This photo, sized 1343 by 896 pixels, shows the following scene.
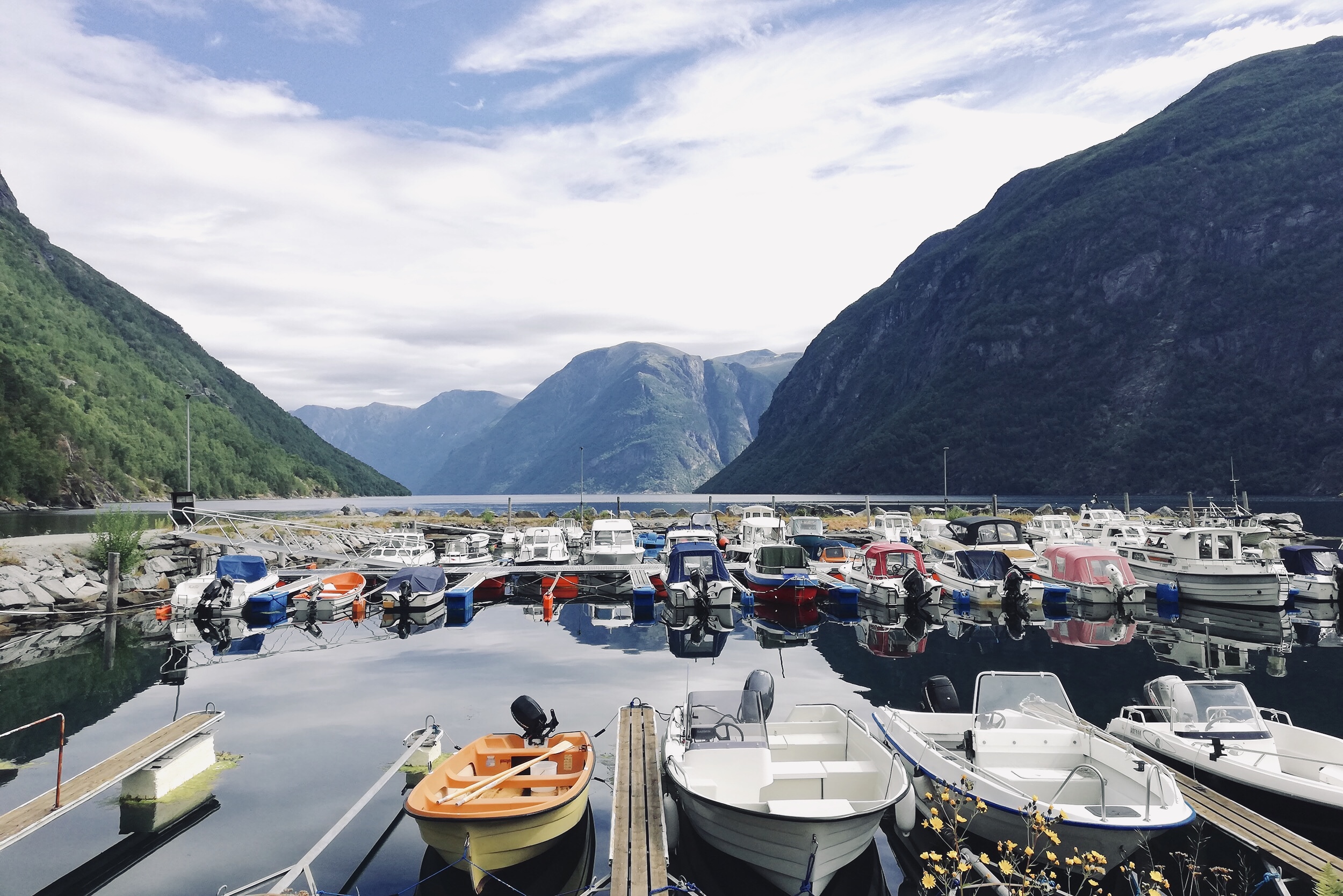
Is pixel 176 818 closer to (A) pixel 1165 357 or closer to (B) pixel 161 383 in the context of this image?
(B) pixel 161 383

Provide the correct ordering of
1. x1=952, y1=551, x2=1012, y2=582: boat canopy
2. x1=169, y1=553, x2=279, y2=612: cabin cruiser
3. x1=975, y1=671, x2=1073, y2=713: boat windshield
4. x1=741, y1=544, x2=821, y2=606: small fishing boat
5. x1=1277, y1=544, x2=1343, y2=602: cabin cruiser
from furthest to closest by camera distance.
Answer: x1=952, y1=551, x2=1012, y2=582: boat canopy, x1=741, y1=544, x2=821, y2=606: small fishing boat, x1=1277, y1=544, x2=1343, y2=602: cabin cruiser, x1=169, y1=553, x2=279, y2=612: cabin cruiser, x1=975, y1=671, x2=1073, y2=713: boat windshield

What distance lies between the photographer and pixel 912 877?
38.5 feet

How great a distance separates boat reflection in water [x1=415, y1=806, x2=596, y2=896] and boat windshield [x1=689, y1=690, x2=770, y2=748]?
2.40 metres

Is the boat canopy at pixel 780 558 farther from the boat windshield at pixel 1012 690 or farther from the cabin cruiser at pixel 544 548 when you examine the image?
the boat windshield at pixel 1012 690

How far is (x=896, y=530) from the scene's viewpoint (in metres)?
57.1

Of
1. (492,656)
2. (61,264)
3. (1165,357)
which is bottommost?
(492,656)

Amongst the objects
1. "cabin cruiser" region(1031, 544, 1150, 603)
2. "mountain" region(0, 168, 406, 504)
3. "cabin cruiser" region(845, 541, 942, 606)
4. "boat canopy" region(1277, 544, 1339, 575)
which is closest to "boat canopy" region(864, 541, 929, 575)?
"cabin cruiser" region(845, 541, 942, 606)

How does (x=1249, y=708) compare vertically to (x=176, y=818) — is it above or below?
above

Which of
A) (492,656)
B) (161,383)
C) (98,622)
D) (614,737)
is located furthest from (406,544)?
(161,383)

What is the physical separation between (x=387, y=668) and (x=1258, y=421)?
176 m

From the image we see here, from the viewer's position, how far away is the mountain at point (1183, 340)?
498 ft

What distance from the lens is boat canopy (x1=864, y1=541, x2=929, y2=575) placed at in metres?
37.7

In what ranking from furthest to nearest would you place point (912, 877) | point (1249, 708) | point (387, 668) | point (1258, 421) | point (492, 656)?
1. point (1258, 421)
2. point (492, 656)
3. point (387, 668)
4. point (1249, 708)
5. point (912, 877)

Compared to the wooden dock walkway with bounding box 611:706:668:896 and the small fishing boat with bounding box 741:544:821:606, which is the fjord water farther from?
the small fishing boat with bounding box 741:544:821:606
